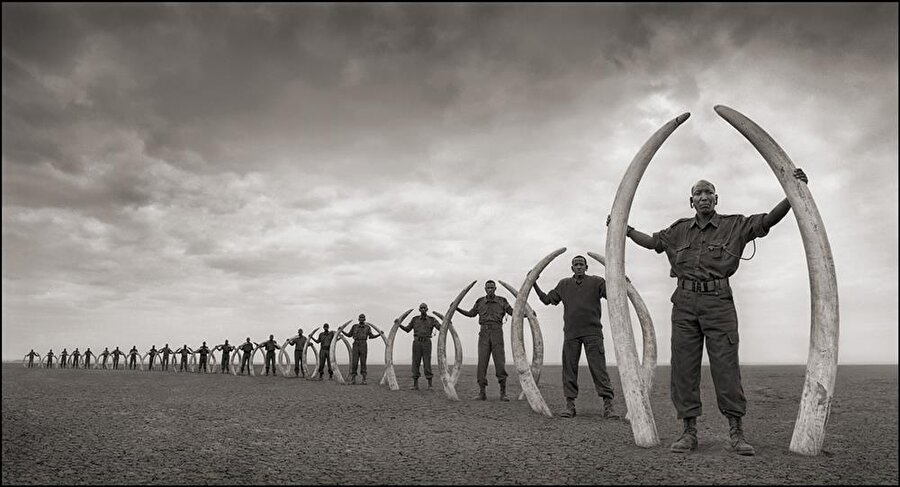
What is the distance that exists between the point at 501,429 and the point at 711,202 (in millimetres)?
3581

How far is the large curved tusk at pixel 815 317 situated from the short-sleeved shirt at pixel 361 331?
15.6m

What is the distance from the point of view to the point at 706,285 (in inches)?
210

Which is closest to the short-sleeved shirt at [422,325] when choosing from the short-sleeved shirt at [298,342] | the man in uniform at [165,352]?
the short-sleeved shirt at [298,342]

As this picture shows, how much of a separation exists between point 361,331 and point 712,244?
15.4 meters

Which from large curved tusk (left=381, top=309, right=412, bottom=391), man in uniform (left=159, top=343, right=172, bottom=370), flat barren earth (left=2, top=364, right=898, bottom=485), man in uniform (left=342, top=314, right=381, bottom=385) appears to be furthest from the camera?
man in uniform (left=159, top=343, right=172, bottom=370)

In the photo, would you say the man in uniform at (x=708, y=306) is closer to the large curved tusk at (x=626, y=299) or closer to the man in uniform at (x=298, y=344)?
the large curved tusk at (x=626, y=299)

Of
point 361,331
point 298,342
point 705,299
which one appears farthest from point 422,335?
point 298,342

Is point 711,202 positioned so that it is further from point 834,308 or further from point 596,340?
point 596,340

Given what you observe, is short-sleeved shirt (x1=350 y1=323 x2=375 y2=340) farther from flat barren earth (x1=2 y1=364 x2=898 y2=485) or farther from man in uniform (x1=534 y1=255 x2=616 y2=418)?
man in uniform (x1=534 y1=255 x2=616 y2=418)

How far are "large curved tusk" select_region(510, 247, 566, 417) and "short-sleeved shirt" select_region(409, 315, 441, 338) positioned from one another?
25.0ft

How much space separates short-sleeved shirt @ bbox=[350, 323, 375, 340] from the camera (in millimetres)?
19250

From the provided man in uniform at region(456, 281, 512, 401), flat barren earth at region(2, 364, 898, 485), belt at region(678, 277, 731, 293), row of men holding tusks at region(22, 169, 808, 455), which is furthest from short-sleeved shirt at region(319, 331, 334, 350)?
belt at region(678, 277, 731, 293)

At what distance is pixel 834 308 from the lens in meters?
4.94

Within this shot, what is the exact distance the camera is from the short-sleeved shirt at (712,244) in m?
5.30
